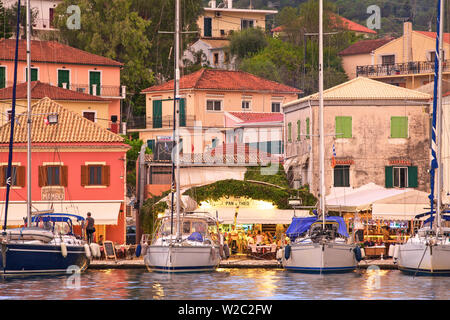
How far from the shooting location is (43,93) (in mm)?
64375

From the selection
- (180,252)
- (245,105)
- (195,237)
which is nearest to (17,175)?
(195,237)

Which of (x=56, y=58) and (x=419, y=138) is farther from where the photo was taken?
(x=56, y=58)

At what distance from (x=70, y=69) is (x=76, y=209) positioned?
88.4 ft

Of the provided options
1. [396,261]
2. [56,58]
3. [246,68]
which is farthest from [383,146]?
[246,68]

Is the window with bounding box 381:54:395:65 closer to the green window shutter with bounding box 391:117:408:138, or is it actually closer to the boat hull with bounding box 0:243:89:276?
the green window shutter with bounding box 391:117:408:138

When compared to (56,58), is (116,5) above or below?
above

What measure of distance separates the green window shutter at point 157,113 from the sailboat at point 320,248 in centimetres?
3734

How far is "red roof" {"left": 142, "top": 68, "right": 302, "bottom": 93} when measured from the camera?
77.9 metres

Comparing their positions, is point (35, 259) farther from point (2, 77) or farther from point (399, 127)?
point (2, 77)

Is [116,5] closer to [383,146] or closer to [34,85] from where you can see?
[34,85]

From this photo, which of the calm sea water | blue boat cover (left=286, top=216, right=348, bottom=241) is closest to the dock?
the calm sea water

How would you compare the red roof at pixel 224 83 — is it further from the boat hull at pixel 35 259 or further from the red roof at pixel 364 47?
the boat hull at pixel 35 259

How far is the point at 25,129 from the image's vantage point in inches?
2057

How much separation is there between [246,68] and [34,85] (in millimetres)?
32963
